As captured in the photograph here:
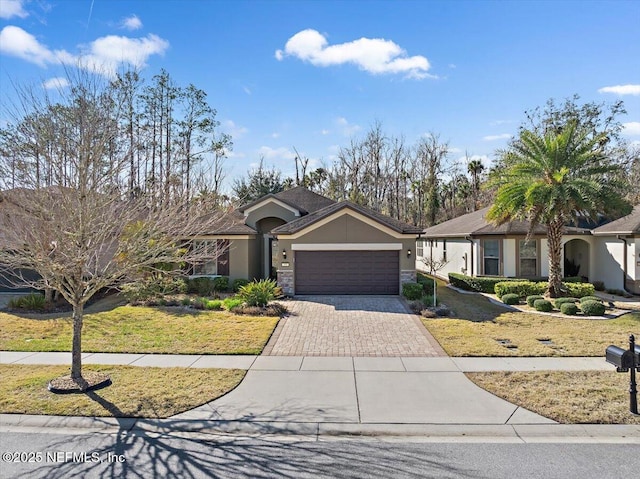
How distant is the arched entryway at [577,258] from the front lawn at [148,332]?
16.6 meters

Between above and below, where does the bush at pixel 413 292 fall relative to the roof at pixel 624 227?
below

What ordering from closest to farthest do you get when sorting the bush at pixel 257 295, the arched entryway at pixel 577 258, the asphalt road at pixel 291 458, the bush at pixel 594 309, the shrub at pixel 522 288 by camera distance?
the asphalt road at pixel 291 458, the bush at pixel 594 309, the bush at pixel 257 295, the shrub at pixel 522 288, the arched entryway at pixel 577 258

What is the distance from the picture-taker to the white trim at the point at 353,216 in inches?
685

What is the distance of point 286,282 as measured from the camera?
698 inches

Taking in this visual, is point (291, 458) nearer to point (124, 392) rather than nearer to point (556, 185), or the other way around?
point (124, 392)

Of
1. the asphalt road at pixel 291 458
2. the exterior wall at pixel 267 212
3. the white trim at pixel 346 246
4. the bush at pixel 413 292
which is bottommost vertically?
Result: the asphalt road at pixel 291 458

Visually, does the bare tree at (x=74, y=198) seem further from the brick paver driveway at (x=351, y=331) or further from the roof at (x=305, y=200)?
the roof at (x=305, y=200)

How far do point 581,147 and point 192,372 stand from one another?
52.2ft

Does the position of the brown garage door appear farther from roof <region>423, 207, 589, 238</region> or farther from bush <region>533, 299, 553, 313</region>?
bush <region>533, 299, 553, 313</region>

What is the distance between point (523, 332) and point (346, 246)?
796 cm

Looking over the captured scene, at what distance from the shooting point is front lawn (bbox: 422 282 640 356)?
973cm

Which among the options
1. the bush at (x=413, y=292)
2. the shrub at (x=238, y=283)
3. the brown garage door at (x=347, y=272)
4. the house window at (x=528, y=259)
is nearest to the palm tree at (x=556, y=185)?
the house window at (x=528, y=259)

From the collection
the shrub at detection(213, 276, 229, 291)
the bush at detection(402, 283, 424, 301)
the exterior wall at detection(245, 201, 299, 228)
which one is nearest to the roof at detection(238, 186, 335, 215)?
the exterior wall at detection(245, 201, 299, 228)

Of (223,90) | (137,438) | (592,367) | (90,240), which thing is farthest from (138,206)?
(592,367)
